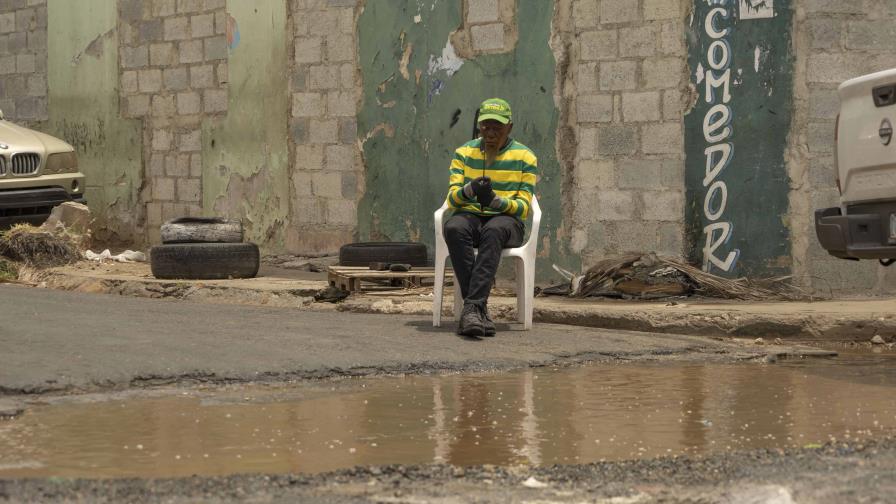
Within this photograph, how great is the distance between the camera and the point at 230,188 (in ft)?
50.7

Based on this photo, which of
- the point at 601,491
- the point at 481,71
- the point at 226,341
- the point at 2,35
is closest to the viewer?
the point at 601,491

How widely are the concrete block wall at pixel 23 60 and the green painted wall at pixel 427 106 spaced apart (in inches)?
233

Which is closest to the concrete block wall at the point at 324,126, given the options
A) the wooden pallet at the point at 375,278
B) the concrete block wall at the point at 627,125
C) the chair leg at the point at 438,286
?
the wooden pallet at the point at 375,278

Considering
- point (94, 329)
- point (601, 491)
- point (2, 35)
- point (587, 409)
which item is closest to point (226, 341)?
point (94, 329)

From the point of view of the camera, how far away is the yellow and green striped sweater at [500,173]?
931 centimetres

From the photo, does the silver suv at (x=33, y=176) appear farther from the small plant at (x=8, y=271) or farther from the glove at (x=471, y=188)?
the glove at (x=471, y=188)

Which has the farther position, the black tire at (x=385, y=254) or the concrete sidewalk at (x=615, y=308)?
the black tire at (x=385, y=254)

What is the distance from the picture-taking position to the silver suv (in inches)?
570

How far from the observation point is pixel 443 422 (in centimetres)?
607

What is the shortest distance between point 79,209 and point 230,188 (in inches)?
65.6

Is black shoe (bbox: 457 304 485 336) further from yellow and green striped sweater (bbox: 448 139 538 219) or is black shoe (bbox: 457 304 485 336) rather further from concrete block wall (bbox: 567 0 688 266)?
concrete block wall (bbox: 567 0 688 266)

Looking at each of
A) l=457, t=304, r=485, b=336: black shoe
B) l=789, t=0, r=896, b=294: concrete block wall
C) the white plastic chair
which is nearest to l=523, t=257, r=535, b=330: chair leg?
the white plastic chair

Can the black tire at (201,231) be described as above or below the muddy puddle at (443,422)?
above

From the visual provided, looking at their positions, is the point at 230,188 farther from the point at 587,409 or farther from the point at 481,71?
the point at 587,409
